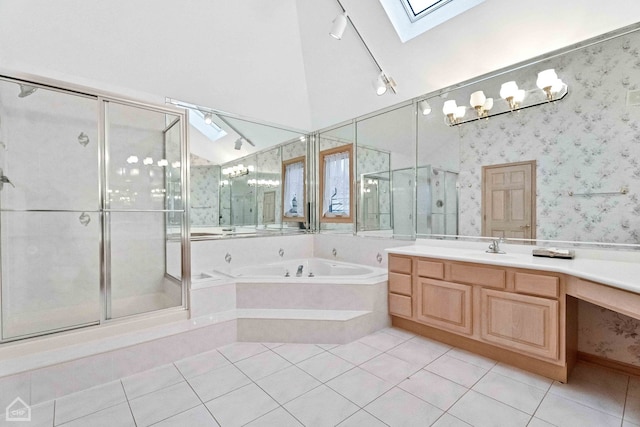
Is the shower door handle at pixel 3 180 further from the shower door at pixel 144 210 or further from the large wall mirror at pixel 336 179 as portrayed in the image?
the large wall mirror at pixel 336 179

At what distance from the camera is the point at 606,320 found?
6.96 ft

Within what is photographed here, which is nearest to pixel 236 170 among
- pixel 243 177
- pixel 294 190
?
pixel 243 177

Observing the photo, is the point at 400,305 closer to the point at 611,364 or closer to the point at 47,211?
the point at 611,364

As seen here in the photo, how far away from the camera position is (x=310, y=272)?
12.8 ft

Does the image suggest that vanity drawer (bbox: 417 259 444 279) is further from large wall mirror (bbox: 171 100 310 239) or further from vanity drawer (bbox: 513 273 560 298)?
large wall mirror (bbox: 171 100 310 239)

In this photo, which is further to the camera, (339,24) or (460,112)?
(460,112)

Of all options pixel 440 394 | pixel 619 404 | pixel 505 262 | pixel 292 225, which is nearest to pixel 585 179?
pixel 505 262

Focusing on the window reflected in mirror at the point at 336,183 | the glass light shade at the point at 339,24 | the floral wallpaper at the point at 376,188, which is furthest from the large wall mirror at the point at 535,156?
the glass light shade at the point at 339,24

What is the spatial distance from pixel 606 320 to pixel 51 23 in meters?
4.65

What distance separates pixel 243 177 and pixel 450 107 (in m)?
2.52

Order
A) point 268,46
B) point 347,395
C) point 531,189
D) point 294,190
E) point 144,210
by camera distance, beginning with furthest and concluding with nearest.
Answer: point 294,190 < point 268,46 < point 144,210 < point 531,189 < point 347,395

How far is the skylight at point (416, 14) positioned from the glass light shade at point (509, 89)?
28.7 inches

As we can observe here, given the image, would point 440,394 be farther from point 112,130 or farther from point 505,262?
point 112,130

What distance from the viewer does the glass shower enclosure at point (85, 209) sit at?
7.33ft
